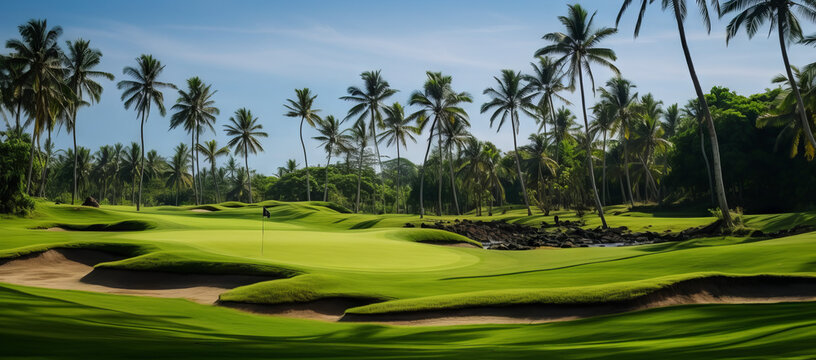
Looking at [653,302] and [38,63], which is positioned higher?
[38,63]

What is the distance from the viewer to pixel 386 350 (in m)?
7.06

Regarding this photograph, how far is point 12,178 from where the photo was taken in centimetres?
3684

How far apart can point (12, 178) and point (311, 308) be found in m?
34.5

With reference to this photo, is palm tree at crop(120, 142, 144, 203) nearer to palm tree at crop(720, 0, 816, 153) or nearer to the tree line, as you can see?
the tree line

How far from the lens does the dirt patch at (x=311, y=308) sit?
13.3 metres

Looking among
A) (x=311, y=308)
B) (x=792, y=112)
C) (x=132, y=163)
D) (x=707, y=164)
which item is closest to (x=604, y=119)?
(x=707, y=164)

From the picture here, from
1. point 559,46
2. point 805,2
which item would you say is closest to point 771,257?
point 805,2

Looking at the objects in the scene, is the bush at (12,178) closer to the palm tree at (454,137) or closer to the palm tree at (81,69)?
the palm tree at (81,69)

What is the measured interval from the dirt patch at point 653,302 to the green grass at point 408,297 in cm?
17

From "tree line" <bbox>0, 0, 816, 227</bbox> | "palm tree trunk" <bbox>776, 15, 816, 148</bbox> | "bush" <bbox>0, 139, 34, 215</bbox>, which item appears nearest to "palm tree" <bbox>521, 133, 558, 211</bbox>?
"tree line" <bbox>0, 0, 816, 227</bbox>

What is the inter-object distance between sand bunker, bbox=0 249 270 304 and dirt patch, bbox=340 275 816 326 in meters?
6.32

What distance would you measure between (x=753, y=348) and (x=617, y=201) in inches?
4245

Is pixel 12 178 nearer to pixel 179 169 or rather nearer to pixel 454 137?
pixel 454 137

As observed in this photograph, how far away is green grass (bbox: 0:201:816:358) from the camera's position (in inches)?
269
